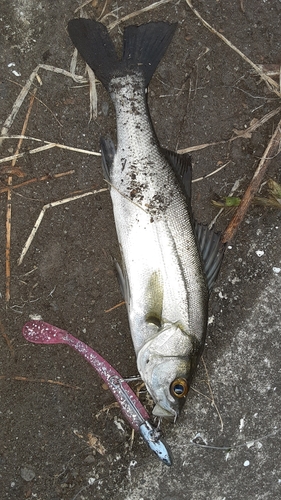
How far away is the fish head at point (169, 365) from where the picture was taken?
339cm

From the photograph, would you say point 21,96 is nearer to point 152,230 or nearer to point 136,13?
point 136,13

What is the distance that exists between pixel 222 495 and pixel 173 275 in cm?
199

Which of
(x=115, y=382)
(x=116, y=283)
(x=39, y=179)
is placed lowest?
(x=115, y=382)

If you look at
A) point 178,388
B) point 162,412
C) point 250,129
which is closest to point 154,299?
point 178,388

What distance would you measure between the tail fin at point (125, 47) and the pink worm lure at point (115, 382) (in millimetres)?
1975

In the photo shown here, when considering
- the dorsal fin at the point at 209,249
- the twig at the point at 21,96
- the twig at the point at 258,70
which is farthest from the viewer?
the twig at the point at 258,70

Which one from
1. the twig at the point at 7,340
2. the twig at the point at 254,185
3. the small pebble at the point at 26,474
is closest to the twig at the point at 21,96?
the twig at the point at 7,340

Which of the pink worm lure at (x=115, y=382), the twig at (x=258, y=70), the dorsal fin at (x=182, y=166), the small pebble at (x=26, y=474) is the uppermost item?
the twig at (x=258, y=70)

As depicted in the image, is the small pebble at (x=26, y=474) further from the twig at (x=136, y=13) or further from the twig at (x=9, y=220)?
the twig at (x=136, y=13)

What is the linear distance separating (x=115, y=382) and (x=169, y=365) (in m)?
0.63

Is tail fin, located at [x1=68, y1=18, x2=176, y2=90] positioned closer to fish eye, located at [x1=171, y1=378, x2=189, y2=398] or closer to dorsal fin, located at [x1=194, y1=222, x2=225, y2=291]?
dorsal fin, located at [x1=194, y1=222, x2=225, y2=291]

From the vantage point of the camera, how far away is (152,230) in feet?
11.3

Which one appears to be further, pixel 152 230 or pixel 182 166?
pixel 182 166

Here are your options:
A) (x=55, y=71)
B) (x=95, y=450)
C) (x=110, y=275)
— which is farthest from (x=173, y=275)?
(x=55, y=71)
